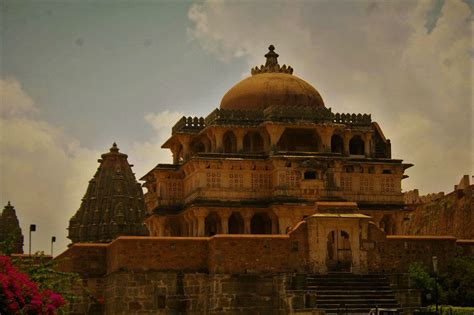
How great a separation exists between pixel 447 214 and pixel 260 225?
20.4m

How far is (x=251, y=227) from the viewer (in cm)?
5266

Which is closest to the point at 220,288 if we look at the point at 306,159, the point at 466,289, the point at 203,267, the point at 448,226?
the point at 203,267

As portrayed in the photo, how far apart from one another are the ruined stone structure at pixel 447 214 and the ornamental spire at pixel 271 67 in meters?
12.1

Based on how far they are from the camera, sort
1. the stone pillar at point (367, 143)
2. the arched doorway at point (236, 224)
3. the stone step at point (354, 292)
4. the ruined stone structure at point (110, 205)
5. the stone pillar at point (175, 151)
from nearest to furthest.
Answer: the stone step at point (354, 292)
the arched doorway at point (236, 224)
the stone pillar at point (367, 143)
the stone pillar at point (175, 151)
the ruined stone structure at point (110, 205)

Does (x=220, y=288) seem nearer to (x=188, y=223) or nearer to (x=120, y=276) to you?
(x=120, y=276)

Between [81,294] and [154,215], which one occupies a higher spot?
[154,215]

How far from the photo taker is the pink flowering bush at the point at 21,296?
31266 mm

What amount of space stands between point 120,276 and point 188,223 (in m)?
12.6

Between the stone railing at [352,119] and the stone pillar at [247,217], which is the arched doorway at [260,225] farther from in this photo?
the stone railing at [352,119]

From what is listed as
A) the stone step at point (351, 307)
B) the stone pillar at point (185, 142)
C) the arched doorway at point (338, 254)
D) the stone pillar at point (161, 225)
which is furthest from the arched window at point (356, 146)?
the stone step at point (351, 307)

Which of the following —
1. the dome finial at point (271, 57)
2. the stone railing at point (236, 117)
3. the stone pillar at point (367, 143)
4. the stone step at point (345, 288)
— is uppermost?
the dome finial at point (271, 57)

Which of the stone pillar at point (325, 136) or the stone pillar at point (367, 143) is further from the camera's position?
the stone pillar at point (367, 143)

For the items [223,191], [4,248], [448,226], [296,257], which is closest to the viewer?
[4,248]

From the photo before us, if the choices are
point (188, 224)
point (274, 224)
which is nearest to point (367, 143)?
point (274, 224)
